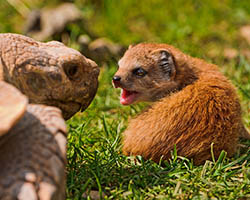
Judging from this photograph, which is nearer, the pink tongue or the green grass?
the green grass

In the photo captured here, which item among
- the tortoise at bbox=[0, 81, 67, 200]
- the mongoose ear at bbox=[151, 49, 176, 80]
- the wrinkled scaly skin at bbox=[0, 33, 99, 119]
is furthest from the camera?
the mongoose ear at bbox=[151, 49, 176, 80]

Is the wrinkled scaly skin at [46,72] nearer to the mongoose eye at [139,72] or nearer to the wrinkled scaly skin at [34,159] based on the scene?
the wrinkled scaly skin at [34,159]

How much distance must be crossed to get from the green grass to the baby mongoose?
95 millimetres

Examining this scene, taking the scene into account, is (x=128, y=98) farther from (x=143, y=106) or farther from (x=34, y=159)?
(x=34, y=159)

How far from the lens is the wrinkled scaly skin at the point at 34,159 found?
59.5 inches

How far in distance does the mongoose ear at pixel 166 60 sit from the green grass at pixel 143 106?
55 cm

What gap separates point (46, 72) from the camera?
206 cm

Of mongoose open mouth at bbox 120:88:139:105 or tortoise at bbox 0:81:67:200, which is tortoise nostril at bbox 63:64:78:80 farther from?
mongoose open mouth at bbox 120:88:139:105

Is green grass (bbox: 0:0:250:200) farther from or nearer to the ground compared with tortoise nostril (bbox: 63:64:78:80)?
nearer to the ground

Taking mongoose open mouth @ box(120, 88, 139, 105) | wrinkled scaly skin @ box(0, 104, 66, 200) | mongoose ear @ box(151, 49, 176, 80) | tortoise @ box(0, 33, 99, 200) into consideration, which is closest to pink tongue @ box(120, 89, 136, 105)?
mongoose open mouth @ box(120, 88, 139, 105)

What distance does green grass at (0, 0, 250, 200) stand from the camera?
2.20 meters

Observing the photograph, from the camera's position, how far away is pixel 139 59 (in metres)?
3.11

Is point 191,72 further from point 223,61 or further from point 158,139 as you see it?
point 223,61

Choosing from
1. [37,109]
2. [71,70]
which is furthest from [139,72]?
[37,109]
